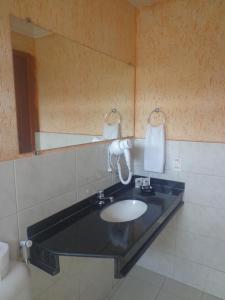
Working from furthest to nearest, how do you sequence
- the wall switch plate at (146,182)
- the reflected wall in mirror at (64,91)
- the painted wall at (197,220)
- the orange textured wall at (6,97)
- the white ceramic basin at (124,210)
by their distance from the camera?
the wall switch plate at (146,182), the painted wall at (197,220), the white ceramic basin at (124,210), the reflected wall in mirror at (64,91), the orange textured wall at (6,97)

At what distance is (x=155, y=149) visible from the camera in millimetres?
1780

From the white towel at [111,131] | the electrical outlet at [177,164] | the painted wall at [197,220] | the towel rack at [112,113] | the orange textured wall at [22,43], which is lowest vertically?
the painted wall at [197,220]

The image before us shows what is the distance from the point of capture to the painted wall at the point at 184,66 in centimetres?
153

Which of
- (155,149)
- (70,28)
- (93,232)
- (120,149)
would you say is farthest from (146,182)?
(70,28)

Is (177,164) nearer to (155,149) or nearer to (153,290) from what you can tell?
(155,149)

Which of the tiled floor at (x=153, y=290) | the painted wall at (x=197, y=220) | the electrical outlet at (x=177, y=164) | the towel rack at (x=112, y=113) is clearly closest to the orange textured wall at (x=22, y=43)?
the towel rack at (x=112, y=113)

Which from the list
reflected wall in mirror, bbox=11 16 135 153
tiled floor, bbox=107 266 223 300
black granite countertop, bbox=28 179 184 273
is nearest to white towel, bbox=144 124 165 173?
reflected wall in mirror, bbox=11 16 135 153

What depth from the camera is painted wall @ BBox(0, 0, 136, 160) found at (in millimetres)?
916

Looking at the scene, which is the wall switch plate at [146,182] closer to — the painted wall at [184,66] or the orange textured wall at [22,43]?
the painted wall at [184,66]

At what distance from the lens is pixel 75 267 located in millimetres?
A: 1373

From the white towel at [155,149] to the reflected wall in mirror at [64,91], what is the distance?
0.19 meters

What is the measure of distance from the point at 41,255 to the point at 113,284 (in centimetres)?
110

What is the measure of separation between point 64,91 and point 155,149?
33.8 inches

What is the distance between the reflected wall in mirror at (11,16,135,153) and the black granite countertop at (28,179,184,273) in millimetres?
413
